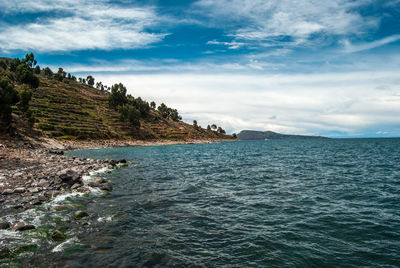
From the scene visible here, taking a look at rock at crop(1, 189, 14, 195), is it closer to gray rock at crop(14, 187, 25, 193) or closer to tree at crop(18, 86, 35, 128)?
gray rock at crop(14, 187, 25, 193)

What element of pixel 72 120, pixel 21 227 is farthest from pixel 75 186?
pixel 72 120

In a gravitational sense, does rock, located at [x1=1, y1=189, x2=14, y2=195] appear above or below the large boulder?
below

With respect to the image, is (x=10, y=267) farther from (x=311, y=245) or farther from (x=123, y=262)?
(x=311, y=245)

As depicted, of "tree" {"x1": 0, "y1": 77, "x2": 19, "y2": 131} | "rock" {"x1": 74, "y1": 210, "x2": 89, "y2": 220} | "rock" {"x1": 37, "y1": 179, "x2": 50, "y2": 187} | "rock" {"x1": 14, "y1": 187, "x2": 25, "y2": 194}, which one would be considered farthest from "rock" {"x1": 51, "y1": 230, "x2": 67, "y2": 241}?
"tree" {"x1": 0, "y1": 77, "x2": 19, "y2": 131}

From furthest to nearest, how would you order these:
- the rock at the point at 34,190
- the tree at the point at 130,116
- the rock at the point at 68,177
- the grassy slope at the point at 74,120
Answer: the tree at the point at 130,116, the grassy slope at the point at 74,120, the rock at the point at 68,177, the rock at the point at 34,190


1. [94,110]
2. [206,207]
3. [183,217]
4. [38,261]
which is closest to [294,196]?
[206,207]

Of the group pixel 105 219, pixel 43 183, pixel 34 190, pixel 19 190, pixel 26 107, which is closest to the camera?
pixel 105 219

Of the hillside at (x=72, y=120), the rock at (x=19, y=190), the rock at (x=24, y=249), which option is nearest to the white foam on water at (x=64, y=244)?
the rock at (x=24, y=249)

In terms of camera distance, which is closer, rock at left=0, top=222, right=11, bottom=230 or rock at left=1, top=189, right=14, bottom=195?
rock at left=0, top=222, right=11, bottom=230

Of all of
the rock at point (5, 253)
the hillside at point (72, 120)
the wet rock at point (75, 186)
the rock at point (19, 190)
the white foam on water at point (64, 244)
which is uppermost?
the hillside at point (72, 120)

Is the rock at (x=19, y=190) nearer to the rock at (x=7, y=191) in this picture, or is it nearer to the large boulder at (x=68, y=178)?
the rock at (x=7, y=191)

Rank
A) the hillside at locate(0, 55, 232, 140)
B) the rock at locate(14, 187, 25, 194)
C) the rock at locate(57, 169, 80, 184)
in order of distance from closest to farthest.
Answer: the rock at locate(14, 187, 25, 194)
the rock at locate(57, 169, 80, 184)
the hillside at locate(0, 55, 232, 140)

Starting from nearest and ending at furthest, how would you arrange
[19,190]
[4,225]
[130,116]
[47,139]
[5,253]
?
[5,253] → [4,225] → [19,190] → [47,139] → [130,116]

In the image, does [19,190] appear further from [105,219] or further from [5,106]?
[5,106]
